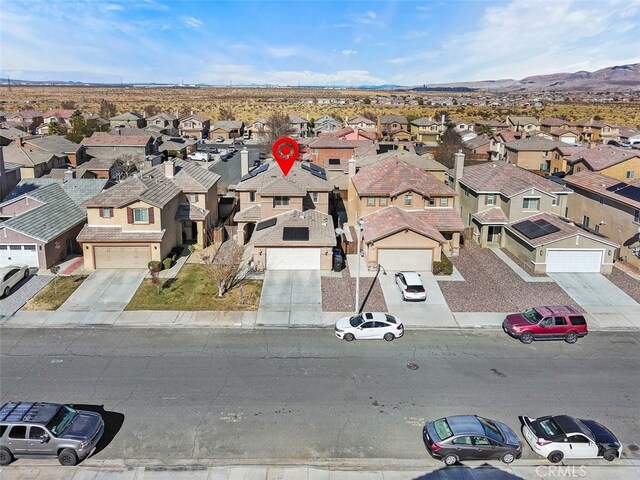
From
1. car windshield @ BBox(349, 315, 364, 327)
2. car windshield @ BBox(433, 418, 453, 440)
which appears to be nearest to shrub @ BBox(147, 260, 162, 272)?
car windshield @ BBox(349, 315, 364, 327)

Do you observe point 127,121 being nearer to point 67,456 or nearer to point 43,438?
point 43,438

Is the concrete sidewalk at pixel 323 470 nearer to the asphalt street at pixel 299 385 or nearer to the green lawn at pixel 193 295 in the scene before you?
the asphalt street at pixel 299 385

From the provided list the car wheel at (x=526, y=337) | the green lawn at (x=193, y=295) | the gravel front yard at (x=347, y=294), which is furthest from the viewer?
the gravel front yard at (x=347, y=294)

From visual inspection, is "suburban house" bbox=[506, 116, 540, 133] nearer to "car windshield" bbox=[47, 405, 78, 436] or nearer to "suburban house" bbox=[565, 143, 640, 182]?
"suburban house" bbox=[565, 143, 640, 182]

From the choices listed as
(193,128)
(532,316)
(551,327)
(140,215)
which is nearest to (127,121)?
(193,128)

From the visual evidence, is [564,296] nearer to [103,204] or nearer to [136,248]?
[136,248]

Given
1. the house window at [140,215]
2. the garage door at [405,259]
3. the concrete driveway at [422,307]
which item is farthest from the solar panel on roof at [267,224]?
the concrete driveway at [422,307]

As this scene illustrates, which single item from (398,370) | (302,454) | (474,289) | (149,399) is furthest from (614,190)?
(149,399)
